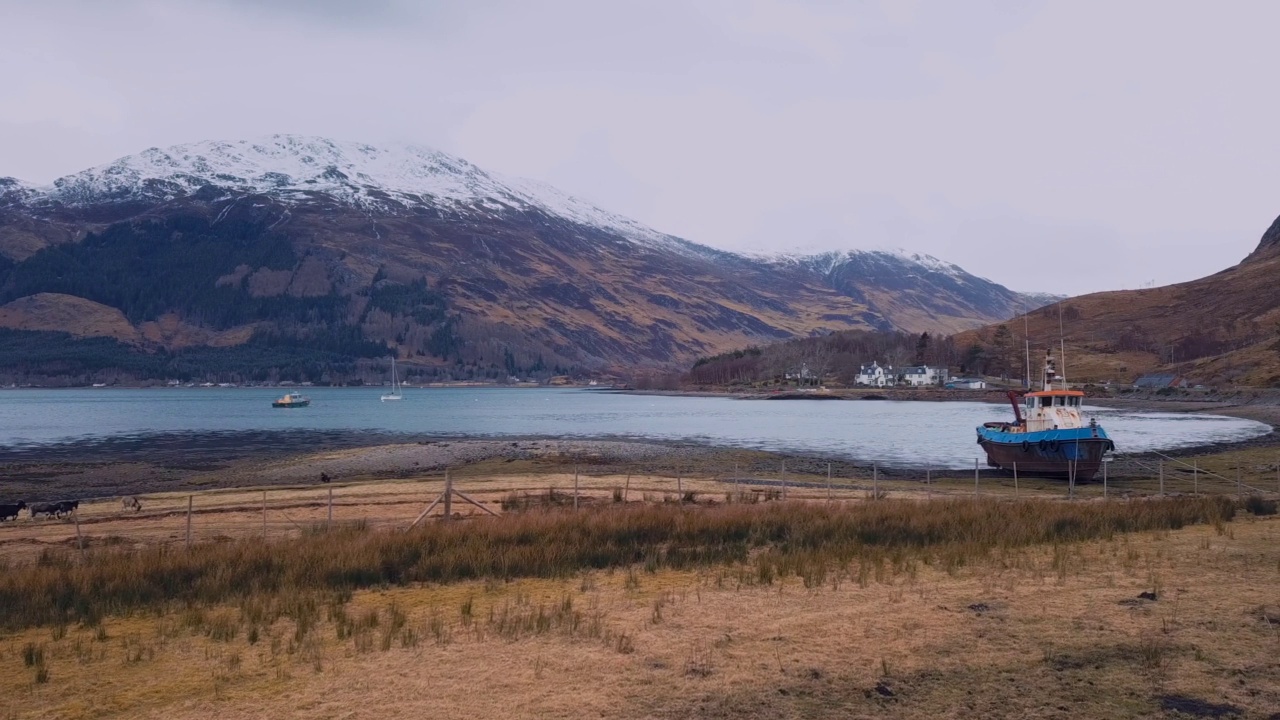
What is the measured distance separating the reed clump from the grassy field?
8 cm

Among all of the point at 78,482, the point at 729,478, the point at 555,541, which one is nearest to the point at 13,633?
the point at 555,541

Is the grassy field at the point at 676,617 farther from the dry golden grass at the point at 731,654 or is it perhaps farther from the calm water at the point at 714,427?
the calm water at the point at 714,427

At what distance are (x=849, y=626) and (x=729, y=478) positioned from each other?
100 ft

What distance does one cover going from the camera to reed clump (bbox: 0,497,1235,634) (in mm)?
15094

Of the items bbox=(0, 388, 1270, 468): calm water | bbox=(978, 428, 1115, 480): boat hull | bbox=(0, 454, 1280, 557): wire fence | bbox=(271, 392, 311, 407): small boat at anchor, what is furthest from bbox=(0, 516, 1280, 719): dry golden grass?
bbox=(271, 392, 311, 407): small boat at anchor

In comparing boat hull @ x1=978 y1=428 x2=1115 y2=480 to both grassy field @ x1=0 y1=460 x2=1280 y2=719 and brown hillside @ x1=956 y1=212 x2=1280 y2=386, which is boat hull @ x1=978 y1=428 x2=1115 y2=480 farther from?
brown hillside @ x1=956 y1=212 x2=1280 y2=386

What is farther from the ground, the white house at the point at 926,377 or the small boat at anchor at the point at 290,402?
the white house at the point at 926,377

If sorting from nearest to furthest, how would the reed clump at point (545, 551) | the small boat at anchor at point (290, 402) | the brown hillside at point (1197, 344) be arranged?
1. the reed clump at point (545, 551)
2. the brown hillside at point (1197, 344)
3. the small boat at anchor at point (290, 402)

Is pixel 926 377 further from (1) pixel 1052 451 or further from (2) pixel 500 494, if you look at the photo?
(2) pixel 500 494

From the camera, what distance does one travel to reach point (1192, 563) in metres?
16.0

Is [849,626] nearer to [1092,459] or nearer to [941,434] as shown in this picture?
[1092,459]

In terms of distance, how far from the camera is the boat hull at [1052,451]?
41938mm

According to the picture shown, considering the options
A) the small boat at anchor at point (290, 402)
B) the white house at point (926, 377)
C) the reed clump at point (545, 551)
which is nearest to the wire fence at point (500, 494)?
the reed clump at point (545, 551)

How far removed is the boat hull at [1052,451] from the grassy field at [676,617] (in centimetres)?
1960
